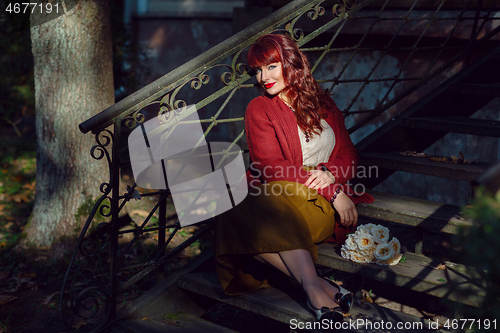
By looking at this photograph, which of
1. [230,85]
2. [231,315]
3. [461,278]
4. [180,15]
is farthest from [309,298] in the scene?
[180,15]

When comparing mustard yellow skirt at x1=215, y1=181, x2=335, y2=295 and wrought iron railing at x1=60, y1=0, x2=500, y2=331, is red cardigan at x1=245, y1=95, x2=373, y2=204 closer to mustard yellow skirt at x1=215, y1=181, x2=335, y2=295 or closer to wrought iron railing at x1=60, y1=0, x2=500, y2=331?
mustard yellow skirt at x1=215, y1=181, x2=335, y2=295

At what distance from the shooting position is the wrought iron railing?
106 inches

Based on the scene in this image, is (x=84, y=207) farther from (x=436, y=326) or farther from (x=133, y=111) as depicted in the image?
(x=436, y=326)

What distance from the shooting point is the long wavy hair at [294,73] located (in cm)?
280

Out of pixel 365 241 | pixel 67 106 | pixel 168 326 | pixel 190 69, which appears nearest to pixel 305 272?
pixel 365 241

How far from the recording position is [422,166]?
316 centimetres

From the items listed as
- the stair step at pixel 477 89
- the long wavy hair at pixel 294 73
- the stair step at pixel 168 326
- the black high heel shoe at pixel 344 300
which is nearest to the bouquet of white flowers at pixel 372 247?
the black high heel shoe at pixel 344 300

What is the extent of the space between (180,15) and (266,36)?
6.11m

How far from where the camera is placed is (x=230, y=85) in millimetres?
2988

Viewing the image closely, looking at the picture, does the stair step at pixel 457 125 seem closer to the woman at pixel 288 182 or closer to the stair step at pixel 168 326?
the woman at pixel 288 182

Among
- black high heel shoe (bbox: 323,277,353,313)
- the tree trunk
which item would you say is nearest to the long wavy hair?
black high heel shoe (bbox: 323,277,353,313)

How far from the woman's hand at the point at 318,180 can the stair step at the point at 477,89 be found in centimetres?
163

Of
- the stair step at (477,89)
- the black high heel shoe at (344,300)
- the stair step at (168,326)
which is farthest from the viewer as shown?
the stair step at (477,89)

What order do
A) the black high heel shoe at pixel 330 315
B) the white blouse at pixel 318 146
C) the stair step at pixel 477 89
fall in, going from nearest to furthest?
the black high heel shoe at pixel 330 315
the white blouse at pixel 318 146
the stair step at pixel 477 89
